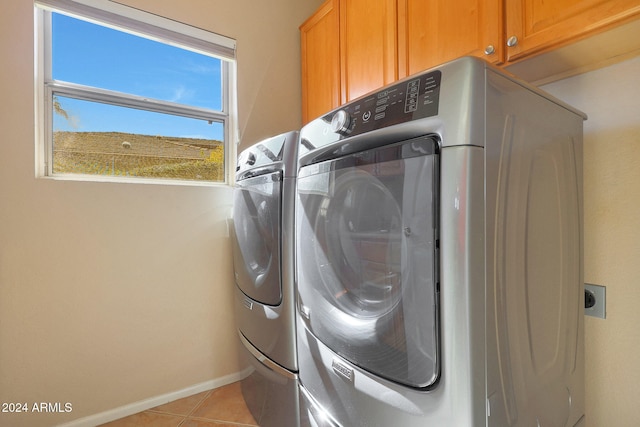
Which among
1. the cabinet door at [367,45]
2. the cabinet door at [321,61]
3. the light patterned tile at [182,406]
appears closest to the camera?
the cabinet door at [367,45]

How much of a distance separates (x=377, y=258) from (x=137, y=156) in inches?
69.5

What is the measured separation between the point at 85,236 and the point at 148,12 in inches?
54.5

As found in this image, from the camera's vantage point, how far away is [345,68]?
1767 millimetres

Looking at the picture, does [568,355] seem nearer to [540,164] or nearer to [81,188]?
[540,164]

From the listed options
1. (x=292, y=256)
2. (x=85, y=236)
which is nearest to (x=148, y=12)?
(x=85, y=236)

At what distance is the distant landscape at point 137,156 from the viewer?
1.67m

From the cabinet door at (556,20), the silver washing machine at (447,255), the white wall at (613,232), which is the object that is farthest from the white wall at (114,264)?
the white wall at (613,232)

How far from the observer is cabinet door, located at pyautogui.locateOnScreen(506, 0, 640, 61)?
2.63 ft

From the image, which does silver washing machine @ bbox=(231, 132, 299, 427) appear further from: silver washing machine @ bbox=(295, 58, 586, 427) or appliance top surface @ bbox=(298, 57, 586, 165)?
appliance top surface @ bbox=(298, 57, 586, 165)

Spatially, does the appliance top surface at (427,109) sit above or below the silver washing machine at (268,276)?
above

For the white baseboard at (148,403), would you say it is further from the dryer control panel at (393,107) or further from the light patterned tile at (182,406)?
the dryer control panel at (393,107)

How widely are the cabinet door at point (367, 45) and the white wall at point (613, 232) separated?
78 cm

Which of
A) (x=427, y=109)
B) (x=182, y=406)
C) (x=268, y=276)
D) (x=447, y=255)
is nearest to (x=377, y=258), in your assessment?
(x=447, y=255)

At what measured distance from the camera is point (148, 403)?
5.76 ft
